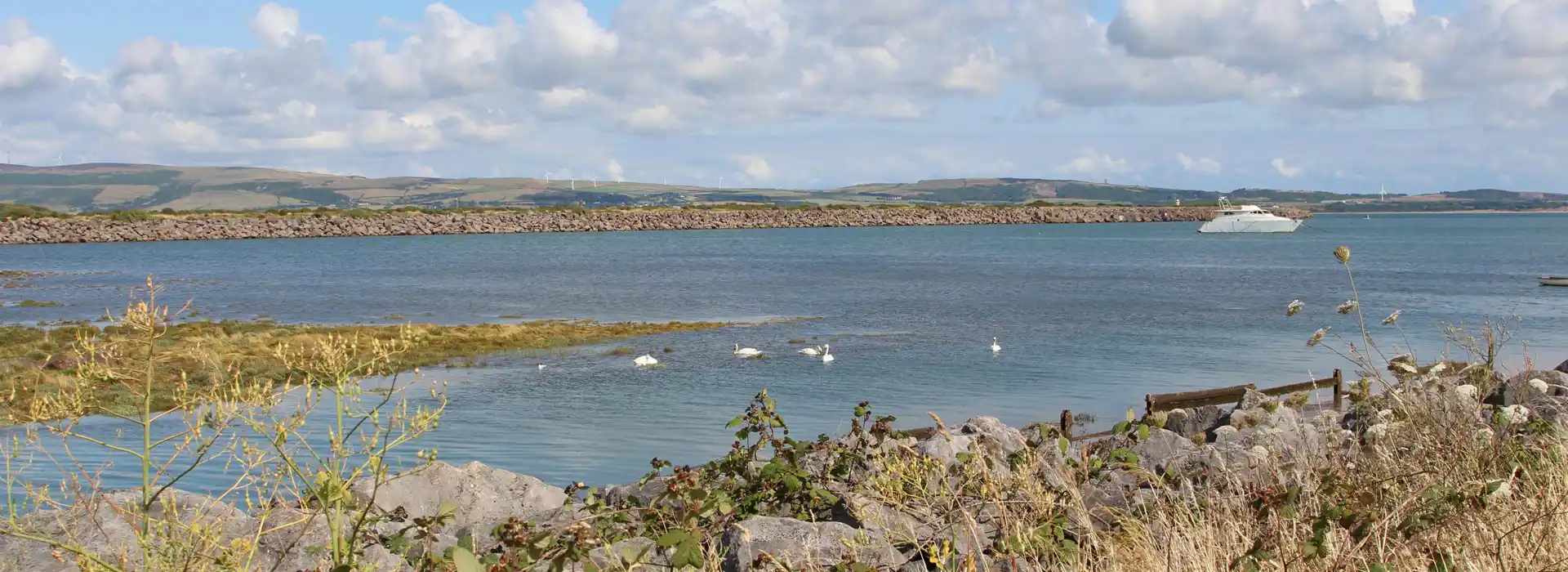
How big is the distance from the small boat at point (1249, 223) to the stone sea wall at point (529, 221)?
131ft

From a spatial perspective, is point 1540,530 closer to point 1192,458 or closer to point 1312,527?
point 1312,527

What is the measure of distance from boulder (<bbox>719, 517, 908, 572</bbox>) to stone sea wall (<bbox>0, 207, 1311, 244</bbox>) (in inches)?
4401

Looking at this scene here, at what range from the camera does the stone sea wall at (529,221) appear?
106188mm

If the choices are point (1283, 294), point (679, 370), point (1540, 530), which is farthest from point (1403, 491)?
point (1283, 294)

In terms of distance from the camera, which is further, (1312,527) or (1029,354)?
(1029,354)

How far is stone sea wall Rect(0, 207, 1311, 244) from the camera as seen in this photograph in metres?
106

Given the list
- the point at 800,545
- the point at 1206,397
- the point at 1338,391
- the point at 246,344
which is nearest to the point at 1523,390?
the point at 1206,397

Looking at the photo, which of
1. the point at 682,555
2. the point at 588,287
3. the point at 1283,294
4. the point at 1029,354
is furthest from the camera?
the point at 588,287

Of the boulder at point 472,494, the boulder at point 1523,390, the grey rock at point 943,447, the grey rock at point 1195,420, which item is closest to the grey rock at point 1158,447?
the grey rock at point 943,447

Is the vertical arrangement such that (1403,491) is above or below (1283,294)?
above

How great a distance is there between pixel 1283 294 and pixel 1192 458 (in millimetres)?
39681

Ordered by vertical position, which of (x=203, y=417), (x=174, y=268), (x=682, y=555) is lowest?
(x=174, y=268)

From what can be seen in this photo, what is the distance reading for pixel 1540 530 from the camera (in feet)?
15.6

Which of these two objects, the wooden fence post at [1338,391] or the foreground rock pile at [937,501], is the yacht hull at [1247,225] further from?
the foreground rock pile at [937,501]
